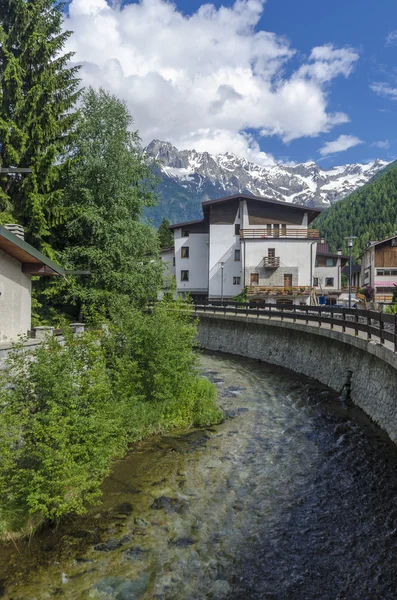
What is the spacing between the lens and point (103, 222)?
2289 centimetres

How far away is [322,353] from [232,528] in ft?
46.4

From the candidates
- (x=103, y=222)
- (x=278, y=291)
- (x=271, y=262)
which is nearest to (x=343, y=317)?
(x=103, y=222)

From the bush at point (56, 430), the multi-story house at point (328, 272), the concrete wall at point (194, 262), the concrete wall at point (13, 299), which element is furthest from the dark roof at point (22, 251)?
the multi-story house at point (328, 272)

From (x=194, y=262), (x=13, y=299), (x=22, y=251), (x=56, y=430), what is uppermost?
(x=194, y=262)

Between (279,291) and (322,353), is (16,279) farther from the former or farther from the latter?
(279,291)

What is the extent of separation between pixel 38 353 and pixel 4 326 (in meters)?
6.26

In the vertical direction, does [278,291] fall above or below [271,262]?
below

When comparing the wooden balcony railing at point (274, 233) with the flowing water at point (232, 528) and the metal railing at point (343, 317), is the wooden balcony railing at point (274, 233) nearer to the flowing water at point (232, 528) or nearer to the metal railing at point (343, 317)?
the metal railing at point (343, 317)

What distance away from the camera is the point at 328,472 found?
10.6 metres

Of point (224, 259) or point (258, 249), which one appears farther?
point (224, 259)

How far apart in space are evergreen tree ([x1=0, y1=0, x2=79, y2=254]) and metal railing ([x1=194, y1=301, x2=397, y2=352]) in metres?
14.8

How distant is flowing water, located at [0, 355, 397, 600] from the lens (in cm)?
661

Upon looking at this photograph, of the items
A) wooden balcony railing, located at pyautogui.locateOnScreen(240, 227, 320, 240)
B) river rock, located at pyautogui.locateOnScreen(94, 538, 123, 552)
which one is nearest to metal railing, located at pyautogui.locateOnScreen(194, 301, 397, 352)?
river rock, located at pyautogui.locateOnScreen(94, 538, 123, 552)

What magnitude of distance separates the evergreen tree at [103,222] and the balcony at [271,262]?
2680 cm
